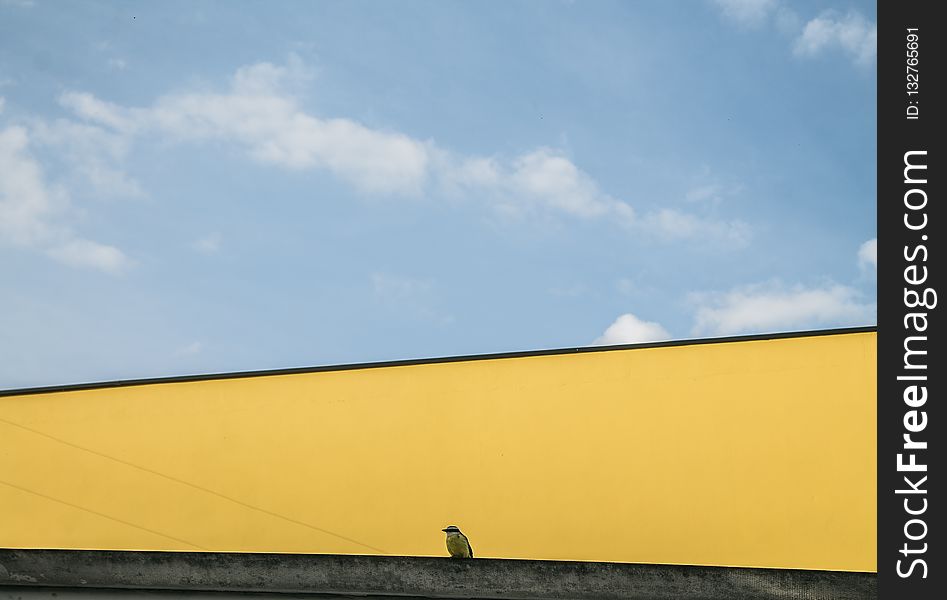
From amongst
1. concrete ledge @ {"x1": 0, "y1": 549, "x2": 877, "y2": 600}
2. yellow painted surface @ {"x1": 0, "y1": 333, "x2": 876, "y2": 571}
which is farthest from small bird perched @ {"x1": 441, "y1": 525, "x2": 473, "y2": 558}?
yellow painted surface @ {"x1": 0, "y1": 333, "x2": 876, "y2": 571}

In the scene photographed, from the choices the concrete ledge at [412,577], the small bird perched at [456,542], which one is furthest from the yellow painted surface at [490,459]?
the concrete ledge at [412,577]

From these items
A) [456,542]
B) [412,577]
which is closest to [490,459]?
[456,542]

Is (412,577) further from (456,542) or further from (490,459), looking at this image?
(490,459)

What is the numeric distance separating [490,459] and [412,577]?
3176 millimetres

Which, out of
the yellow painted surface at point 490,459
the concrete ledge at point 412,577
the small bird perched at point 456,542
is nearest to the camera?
the concrete ledge at point 412,577

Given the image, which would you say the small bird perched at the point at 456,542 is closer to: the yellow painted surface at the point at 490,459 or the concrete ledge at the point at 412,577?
the concrete ledge at the point at 412,577

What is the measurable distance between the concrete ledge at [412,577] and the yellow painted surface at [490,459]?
117 inches

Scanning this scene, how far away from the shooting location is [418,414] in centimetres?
812

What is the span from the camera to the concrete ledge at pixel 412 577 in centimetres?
445

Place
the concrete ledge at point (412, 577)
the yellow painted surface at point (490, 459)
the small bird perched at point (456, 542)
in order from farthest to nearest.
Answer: the yellow painted surface at point (490, 459)
the small bird perched at point (456, 542)
the concrete ledge at point (412, 577)

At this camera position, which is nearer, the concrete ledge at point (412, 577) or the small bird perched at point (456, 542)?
the concrete ledge at point (412, 577)

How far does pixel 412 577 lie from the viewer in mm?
4730
